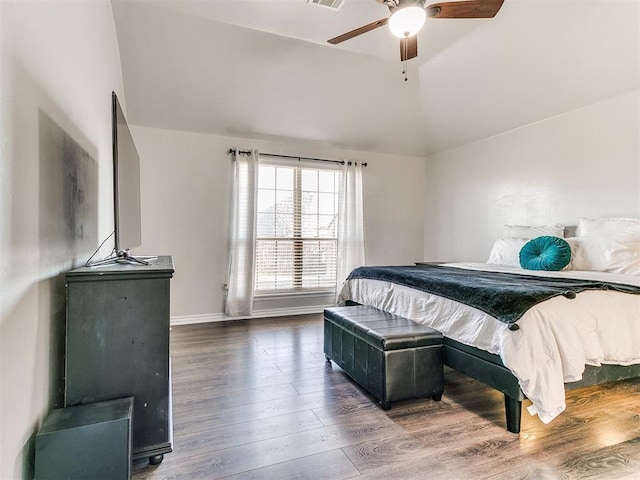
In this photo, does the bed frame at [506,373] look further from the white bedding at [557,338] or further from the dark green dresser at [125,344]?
the dark green dresser at [125,344]

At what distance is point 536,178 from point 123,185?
4.13 meters

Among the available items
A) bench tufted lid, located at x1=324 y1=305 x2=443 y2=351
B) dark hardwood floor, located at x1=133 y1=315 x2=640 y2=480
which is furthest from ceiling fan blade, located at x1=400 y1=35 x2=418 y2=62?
dark hardwood floor, located at x1=133 y1=315 x2=640 y2=480

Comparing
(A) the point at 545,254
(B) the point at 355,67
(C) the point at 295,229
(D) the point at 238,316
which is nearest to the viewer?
(A) the point at 545,254

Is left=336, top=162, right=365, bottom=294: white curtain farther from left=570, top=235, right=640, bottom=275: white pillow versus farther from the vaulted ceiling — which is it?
left=570, top=235, right=640, bottom=275: white pillow

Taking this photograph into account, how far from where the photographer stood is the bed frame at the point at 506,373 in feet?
5.90

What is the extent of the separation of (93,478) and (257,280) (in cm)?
331

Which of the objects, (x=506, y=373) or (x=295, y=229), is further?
(x=295, y=229)

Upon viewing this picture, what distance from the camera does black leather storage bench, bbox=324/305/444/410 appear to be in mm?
2072

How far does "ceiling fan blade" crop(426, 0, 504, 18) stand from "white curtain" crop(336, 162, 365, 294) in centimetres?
277

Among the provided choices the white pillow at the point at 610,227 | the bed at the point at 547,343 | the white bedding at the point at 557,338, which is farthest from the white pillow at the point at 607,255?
the white bedding at the point at 557,338

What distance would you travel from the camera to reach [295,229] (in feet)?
15.5

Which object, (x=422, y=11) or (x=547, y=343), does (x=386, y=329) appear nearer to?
(x=547, y=343)

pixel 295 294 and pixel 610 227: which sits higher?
pixel 610 227

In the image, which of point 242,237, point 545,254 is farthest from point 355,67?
point 545,254
